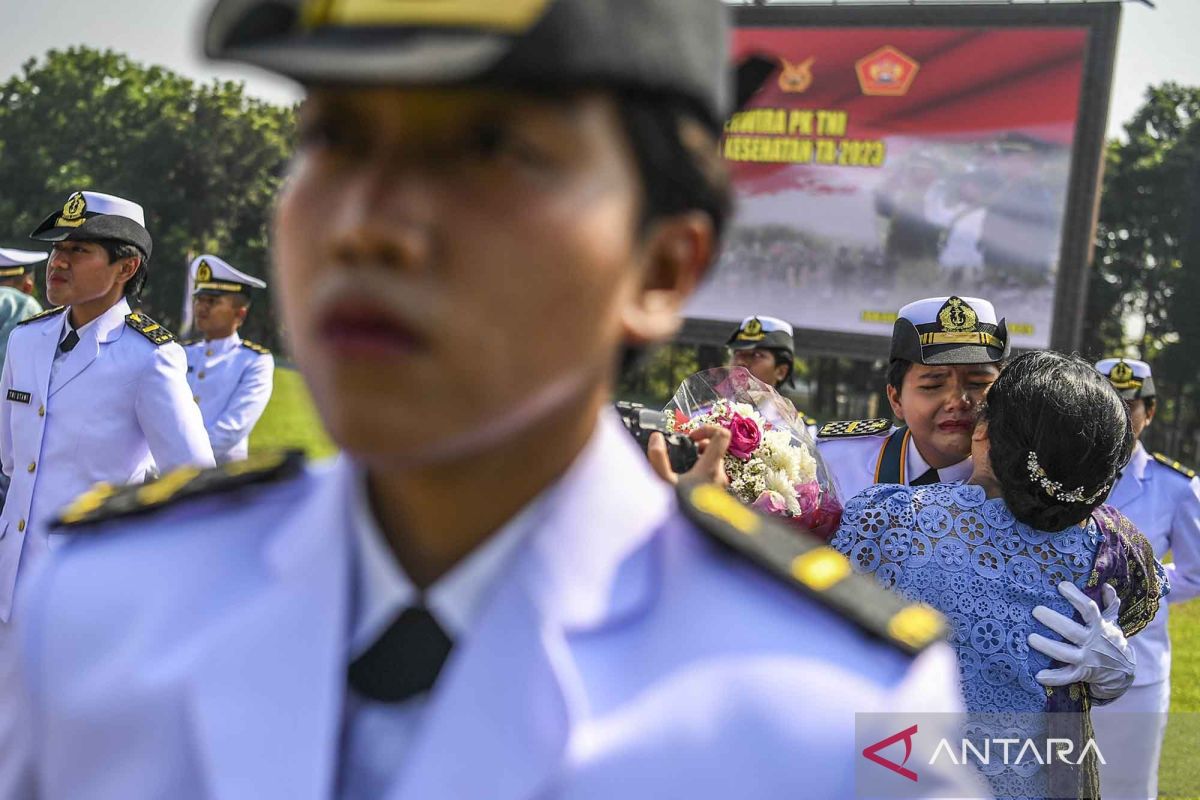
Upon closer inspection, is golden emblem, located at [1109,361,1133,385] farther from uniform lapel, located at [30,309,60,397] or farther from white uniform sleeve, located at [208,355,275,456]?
uniform lapel, located at [30,309,60,397]

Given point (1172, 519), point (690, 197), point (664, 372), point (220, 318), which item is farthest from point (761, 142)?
point (664, 372)

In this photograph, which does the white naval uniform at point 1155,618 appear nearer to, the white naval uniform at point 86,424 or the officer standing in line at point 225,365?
the white naval uniform at point 86,424

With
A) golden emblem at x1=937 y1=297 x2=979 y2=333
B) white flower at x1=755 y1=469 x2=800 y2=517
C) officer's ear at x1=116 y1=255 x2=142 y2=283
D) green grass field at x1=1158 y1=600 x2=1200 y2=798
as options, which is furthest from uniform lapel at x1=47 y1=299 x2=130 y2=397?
green grass field at x1=1158 y1=600 x2=1200 y2=798

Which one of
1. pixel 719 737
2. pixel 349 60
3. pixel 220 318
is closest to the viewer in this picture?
pixel 349 60

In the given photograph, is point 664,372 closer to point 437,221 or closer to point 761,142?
point 761,142

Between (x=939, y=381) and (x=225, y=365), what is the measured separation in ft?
18.1

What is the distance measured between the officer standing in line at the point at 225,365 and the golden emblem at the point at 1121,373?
17.4 ft

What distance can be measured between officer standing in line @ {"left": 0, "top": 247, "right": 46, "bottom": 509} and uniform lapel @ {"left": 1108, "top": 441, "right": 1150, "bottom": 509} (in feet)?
21.5

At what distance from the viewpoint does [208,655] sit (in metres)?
1.16

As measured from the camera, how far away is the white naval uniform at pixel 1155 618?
5.73m

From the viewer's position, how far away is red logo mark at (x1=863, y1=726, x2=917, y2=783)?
46.3 inches

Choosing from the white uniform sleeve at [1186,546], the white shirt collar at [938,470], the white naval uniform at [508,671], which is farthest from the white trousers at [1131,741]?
the white naval uniform at [508,671]

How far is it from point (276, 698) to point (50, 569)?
0.33 metres

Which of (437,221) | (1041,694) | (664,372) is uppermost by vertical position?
(437,221)
